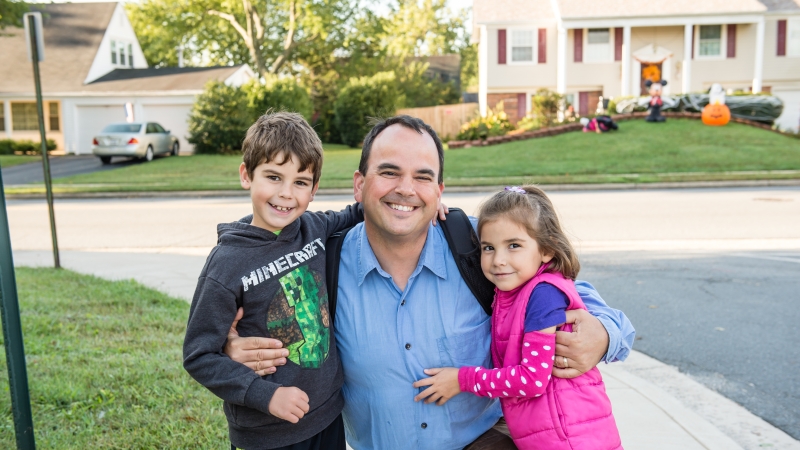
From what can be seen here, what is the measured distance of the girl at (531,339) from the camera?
2.54m

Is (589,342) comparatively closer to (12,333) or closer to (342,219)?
(342,219)

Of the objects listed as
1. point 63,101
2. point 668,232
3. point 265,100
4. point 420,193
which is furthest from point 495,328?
point 63,101

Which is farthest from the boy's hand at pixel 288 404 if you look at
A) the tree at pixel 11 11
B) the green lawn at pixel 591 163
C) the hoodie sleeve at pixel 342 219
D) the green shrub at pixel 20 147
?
the green shrub at pixel 20 147

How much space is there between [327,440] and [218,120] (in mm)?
28214

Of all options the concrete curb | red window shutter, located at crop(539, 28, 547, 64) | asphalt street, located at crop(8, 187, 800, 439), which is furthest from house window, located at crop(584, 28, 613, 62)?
asphalt street, located at crop(8, 187, 800, 439)

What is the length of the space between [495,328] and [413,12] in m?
73.6

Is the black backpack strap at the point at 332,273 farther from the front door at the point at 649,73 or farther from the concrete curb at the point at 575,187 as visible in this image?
the front door at the point at 649,73

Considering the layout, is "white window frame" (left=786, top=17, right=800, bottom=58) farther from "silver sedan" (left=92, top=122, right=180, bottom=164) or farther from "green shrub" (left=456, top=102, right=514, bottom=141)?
"silver sedan" (left=92, top=122, right=180, bottom=164)

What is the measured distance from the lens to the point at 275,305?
2590 mm

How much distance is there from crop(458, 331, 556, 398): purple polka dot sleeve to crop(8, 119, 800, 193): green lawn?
15132 mm

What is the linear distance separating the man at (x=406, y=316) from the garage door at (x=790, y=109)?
34701 millimetres

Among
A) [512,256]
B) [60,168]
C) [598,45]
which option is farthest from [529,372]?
[598,45]

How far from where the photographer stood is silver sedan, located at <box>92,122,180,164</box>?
1074 inches

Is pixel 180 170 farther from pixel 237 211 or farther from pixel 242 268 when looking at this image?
pixel 242 268
